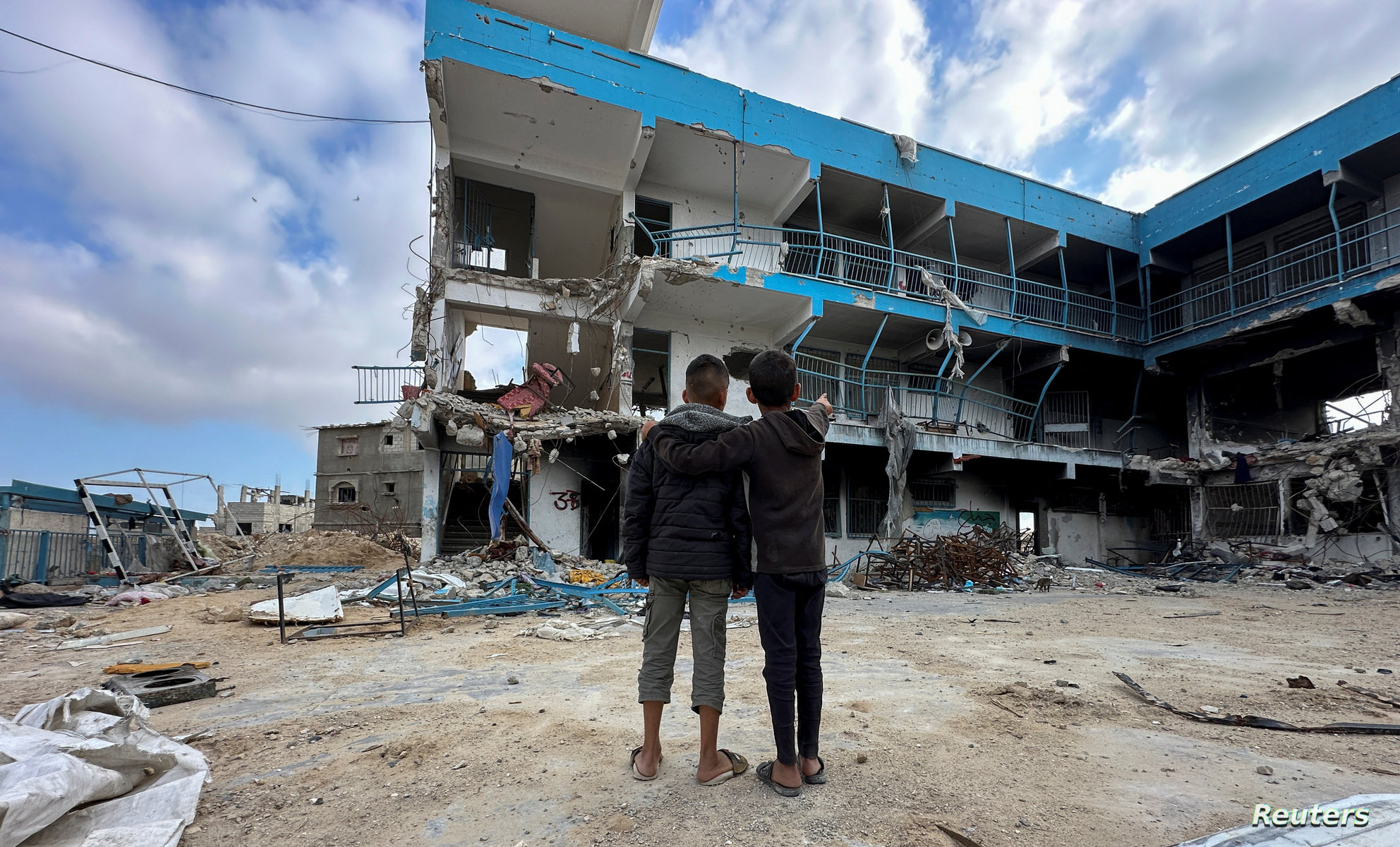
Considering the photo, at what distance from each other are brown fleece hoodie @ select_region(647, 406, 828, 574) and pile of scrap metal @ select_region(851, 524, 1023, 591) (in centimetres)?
918

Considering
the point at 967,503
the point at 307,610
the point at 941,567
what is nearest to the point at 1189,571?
the point at 967,503

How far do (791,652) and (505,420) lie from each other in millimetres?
9186

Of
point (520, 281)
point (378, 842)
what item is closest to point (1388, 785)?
point (378, 842)

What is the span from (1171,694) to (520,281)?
1067cm

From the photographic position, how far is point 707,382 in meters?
2.36

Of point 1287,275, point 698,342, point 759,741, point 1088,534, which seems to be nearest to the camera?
point 759,741

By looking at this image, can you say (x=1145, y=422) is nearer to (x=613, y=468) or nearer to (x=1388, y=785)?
(x=613, y=468)

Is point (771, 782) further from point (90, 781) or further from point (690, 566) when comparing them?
point (90, 781)

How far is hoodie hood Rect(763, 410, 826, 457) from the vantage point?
2.15 metres

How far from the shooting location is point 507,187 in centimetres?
1234

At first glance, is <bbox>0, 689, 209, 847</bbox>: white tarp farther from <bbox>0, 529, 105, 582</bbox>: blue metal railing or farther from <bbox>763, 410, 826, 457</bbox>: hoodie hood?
<bbox>0, 529, 105, 582</bbox>: blue metal railing

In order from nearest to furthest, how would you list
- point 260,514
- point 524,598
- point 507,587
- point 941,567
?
point 524,598
point 507,587
point 941,567
point 260,514

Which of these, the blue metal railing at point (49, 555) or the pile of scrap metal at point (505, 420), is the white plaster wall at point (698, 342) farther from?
the blue metal railing at point (49, 555)

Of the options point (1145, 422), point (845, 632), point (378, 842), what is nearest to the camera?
point (378, 842)
